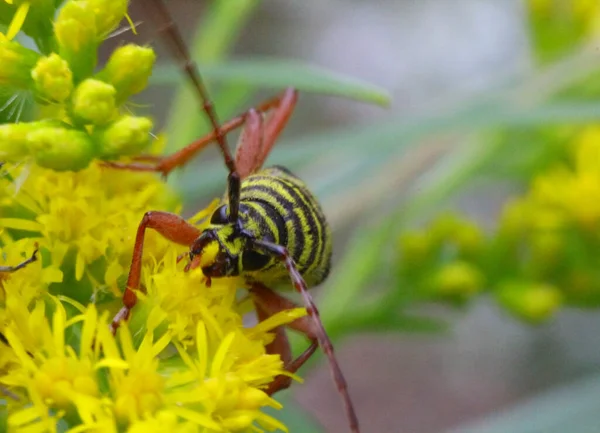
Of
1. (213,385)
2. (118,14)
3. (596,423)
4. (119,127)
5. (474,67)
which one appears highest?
(474,67)

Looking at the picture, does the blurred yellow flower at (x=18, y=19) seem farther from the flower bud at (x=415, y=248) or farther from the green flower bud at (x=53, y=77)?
the flower bud at (x=415, y=248)

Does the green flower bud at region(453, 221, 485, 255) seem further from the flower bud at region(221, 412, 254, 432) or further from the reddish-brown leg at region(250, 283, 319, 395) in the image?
the flower bud at region(221, 412, 254, 432)

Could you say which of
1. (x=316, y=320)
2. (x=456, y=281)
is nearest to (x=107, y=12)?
(x=316, y=320)

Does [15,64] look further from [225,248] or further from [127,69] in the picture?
[225,248]

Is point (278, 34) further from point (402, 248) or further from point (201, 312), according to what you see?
point (201, 312)

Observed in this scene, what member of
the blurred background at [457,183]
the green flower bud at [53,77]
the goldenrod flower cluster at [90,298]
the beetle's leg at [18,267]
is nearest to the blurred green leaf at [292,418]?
the blurred background at [457,183]

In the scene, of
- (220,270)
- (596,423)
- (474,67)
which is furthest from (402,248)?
(474,67)

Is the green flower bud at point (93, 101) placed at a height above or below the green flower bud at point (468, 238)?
below

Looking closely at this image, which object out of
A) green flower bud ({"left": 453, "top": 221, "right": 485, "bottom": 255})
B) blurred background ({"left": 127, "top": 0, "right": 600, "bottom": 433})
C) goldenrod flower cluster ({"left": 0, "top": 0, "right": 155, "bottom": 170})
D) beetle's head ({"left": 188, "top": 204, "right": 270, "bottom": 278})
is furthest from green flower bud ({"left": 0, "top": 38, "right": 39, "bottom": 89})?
green flower bud ({"left": 453, "top": 221, "right": 485, "bottom": 255})
